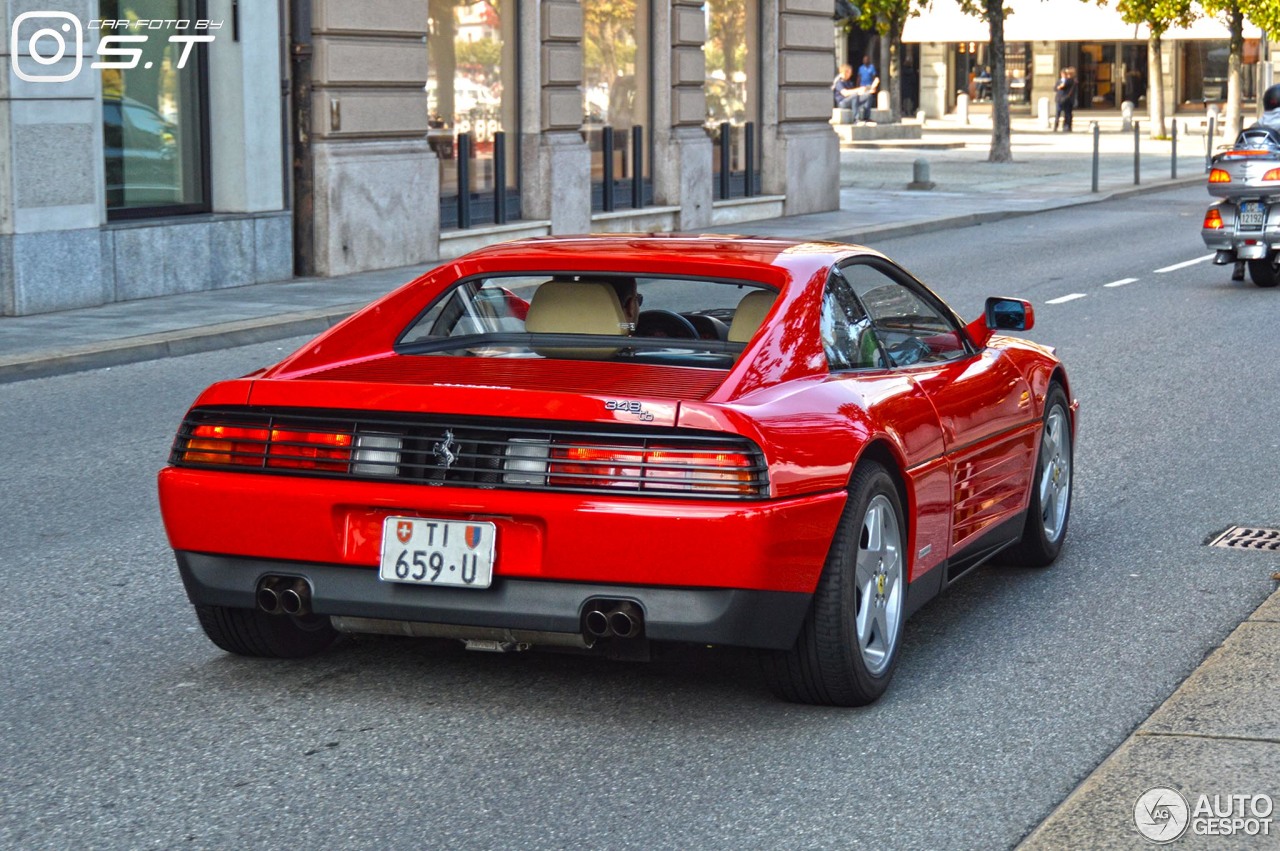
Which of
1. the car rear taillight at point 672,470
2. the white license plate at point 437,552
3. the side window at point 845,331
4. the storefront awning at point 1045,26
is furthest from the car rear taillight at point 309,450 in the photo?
the storefront awning at point 1045,26

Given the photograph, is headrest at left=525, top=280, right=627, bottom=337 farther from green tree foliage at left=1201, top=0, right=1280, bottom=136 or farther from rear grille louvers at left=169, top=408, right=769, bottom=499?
green tree foliage at left=1201, top=0, right=1280, bottom=136

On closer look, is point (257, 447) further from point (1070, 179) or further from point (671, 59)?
point (1070, 179)

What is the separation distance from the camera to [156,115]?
18.0m

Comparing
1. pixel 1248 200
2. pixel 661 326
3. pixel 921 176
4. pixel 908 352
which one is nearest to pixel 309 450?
pixel 661 326

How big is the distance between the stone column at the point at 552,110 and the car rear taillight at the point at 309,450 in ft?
58.5

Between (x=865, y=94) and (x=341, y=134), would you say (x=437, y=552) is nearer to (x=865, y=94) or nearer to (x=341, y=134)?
(x=341, y=134)

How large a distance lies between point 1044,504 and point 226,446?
3.27 m

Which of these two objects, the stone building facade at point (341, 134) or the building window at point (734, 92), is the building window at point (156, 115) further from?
the building window at point (734, 92)

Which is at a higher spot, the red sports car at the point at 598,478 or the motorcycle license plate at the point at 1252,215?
the motorcycle license plate at the point at 1252,215

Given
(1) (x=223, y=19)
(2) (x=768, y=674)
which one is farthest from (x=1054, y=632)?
(1) (x=223, y=19)

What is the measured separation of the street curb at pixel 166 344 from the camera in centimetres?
1290

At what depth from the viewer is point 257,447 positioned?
521cm

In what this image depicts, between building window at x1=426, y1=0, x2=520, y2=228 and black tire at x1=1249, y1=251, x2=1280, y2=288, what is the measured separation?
8.45 m

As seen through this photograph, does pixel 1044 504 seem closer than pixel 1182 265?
Yes
